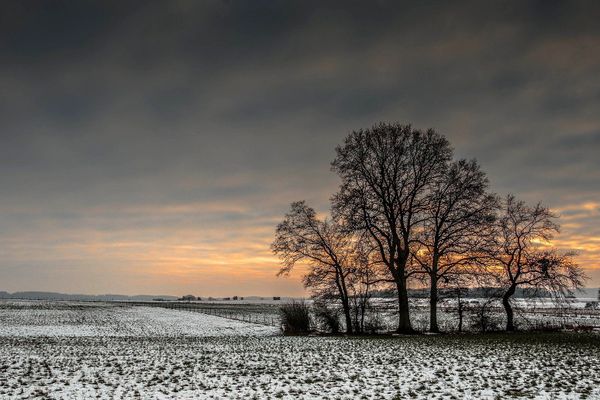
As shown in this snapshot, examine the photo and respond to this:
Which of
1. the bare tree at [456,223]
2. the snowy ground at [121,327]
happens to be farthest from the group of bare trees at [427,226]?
the snowy ground at [121,327]

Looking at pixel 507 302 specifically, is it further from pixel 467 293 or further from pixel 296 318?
pixel 296 318

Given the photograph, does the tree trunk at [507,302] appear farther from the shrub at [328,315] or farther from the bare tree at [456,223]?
the shrub at [328,315]

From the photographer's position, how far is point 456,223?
101 feet

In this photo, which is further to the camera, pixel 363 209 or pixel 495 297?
pixel 495 297

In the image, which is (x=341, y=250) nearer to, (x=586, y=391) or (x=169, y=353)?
(x=169, y=353)

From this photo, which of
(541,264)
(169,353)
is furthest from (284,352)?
(541,264)

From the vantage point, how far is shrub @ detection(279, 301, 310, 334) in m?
39.8

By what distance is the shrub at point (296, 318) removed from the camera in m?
39.8

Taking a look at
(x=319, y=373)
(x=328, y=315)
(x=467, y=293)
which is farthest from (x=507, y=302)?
(x=319, y=373)

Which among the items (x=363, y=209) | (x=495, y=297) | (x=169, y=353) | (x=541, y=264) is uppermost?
(x=363, y=209)

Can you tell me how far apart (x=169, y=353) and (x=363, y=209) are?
51.6 feet

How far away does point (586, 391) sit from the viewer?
12367 millimetres

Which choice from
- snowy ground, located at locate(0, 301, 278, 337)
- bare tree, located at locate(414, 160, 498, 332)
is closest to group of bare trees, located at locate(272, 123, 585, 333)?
bare tree, located at locate(414, 160, 498, 332)

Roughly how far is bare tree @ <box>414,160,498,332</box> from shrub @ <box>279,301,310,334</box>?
481 inches
